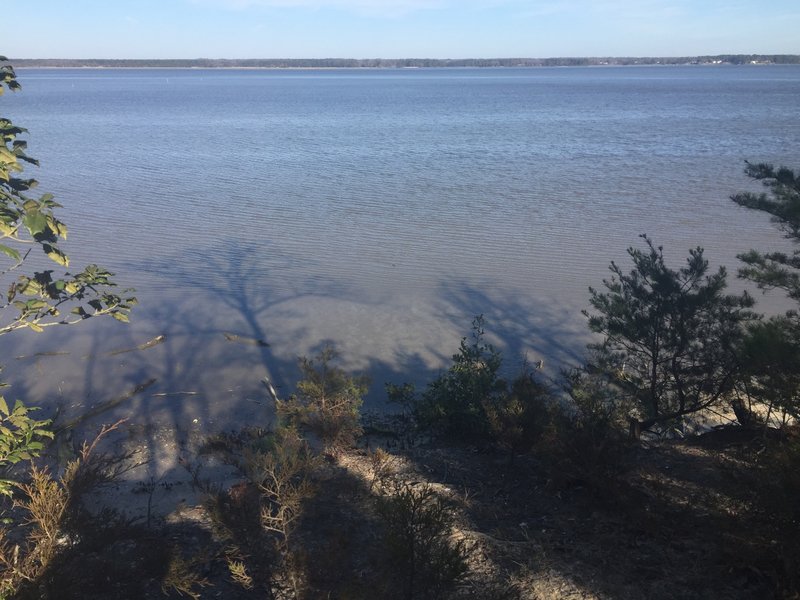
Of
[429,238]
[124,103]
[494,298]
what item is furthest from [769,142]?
[124,103]

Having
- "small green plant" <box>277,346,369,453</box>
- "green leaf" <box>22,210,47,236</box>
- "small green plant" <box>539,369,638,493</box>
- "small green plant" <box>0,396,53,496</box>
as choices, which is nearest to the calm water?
"small green plant" <box>277,346,369,453</box>

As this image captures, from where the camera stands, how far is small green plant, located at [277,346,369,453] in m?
7.09

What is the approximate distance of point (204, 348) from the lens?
36.3ft

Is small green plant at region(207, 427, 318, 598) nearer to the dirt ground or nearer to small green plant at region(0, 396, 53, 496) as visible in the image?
the dirt ground

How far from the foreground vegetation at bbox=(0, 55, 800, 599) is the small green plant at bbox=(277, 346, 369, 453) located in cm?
2

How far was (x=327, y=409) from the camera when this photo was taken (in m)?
7.18

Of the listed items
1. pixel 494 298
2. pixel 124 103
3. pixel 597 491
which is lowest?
pixel 124 103

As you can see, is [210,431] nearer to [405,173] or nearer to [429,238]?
[429,238]

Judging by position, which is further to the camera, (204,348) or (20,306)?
(204,348)

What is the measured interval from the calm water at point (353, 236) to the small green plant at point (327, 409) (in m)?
2.10

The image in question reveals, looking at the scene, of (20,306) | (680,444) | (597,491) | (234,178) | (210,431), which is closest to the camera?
(20,306)

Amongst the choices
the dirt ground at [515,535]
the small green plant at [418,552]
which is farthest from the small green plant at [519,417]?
the small green plant at [418,552]

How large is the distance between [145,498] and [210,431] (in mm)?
1803

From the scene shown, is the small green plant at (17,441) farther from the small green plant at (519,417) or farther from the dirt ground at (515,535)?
the small green plant at (519,417)
